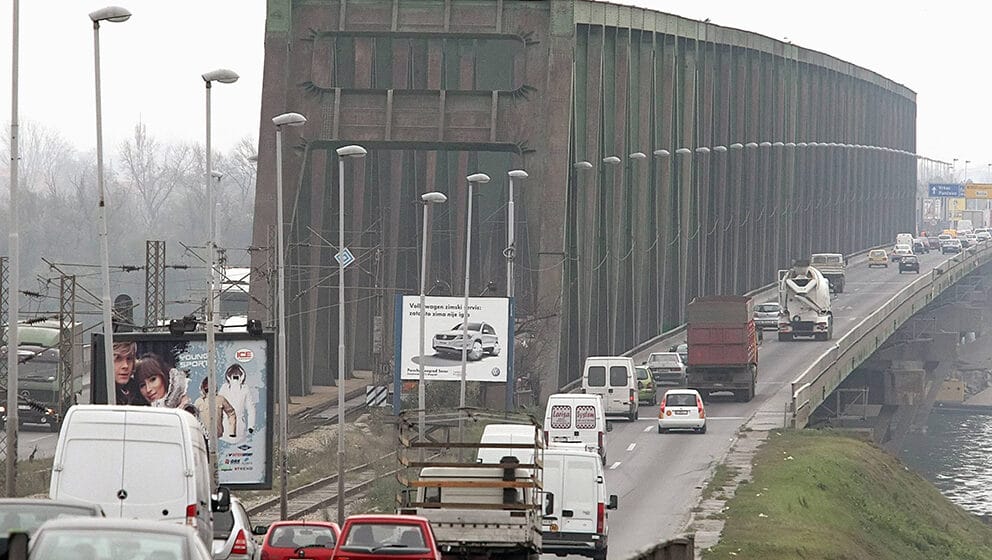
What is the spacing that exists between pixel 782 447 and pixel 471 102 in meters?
14.9

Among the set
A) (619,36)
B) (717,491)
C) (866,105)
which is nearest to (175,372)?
(717,491)

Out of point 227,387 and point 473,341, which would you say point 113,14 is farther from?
point 473,341

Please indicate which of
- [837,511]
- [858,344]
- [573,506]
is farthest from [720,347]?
[573,506]

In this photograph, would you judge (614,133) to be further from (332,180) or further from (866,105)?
(866,105)

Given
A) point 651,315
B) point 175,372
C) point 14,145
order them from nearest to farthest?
point 14,145
point 175,372
point 651,315

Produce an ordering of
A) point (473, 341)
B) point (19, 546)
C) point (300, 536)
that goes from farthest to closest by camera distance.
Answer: point (473, 341), point (300, 536), point (19, 546)

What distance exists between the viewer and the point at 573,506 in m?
31.2

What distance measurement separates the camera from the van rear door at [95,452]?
20.6 meters

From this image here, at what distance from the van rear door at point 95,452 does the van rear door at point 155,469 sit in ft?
0.31

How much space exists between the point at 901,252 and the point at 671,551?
132m

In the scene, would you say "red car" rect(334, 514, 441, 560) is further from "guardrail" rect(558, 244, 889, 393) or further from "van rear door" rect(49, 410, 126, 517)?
"guardrail" rect(558, 244, 889, 393)

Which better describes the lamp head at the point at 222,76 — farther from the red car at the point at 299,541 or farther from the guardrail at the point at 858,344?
the guardrail at the point at 858,344

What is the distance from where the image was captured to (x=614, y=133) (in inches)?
3086

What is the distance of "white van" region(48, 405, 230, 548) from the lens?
67.7 feet
